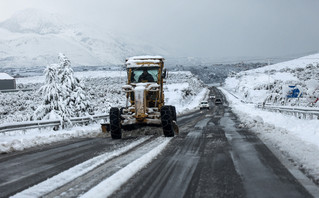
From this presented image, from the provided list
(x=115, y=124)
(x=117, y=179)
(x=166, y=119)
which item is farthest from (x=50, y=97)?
(x=117, y=179)

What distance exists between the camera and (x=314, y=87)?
64.1 ft

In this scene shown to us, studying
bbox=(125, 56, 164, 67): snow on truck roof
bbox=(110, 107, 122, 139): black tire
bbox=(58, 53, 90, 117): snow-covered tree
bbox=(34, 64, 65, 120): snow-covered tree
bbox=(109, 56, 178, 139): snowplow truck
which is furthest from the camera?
bbox=(58, 53, 90, 117): snow-covered tree

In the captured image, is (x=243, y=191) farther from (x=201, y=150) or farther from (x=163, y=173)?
(x=201, y=150)

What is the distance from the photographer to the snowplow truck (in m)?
10.8

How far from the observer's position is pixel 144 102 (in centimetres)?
1091

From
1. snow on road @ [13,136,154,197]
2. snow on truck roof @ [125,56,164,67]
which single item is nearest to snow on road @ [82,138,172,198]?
snow on road @ [13,136,154,197]

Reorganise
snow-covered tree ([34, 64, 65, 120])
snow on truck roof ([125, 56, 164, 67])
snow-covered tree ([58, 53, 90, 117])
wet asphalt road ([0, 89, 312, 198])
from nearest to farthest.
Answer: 1. wet asphalt road ([0, 89, 312, 198])
2. snow on truck roof ([125, 56, 164, 67])
3. snow-covered tree ([34, 64, 65, 120])
4. snow-covered tree ([58, 53, 90, 117])

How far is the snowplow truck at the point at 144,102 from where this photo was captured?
1083cm

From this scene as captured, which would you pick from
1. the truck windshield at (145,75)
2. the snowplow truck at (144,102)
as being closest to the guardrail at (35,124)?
the snowplow truck at (144,102)

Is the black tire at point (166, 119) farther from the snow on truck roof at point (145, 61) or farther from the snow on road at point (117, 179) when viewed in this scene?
the snow on road at point (117, 179)

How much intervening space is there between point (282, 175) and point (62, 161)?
466cm

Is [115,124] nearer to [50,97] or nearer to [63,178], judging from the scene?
[63,178]

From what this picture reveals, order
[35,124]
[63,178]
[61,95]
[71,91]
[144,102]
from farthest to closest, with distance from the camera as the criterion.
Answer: [71,91]
[61,95]
[35,124]
[144,102]
[63,178]

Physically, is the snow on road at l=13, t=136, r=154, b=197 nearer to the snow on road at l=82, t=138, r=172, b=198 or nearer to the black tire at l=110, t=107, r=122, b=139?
the snow on road at l=82, t=138, r=172, b=198
